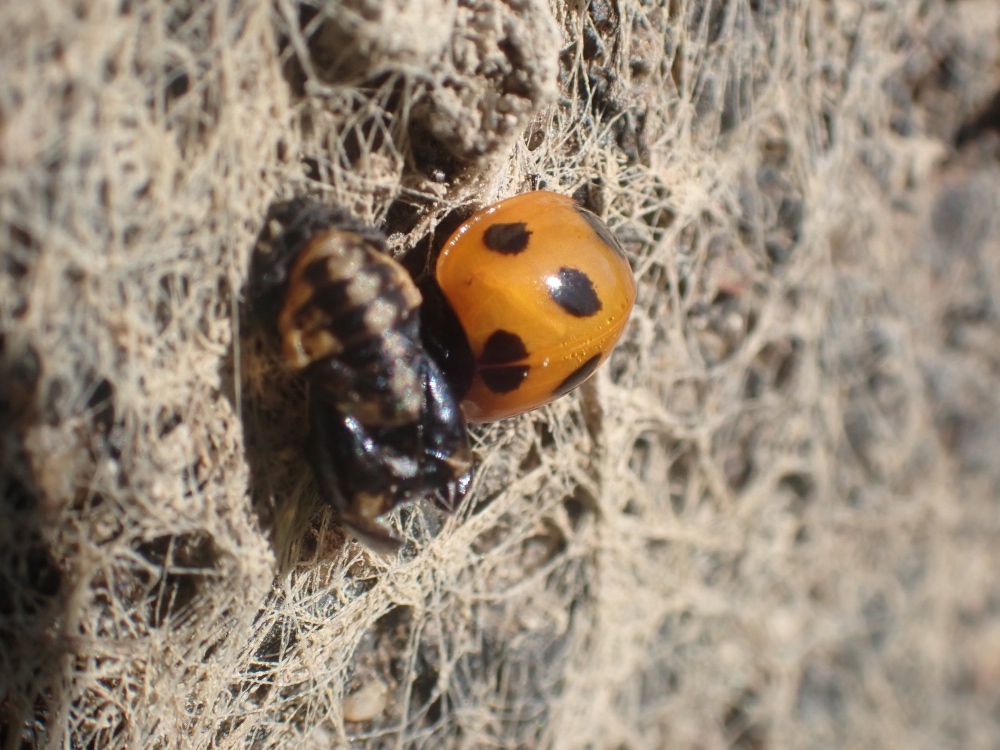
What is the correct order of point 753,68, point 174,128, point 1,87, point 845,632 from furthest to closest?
1. point 845,632
2. point 753,68
3. point 174,128
4. point 1,87

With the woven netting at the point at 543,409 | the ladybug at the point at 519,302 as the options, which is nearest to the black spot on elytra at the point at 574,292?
the ladybug at the point at 519,302

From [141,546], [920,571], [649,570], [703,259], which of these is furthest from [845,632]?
[141,546]

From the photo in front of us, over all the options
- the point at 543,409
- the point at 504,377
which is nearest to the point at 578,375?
the point at 504,377

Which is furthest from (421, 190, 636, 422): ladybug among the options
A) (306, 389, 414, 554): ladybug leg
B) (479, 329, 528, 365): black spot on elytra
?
(306, 389, 414, 554): ladybug leg

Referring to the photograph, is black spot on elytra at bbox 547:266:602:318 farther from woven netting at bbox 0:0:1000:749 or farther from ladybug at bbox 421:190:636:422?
woven netting at bbox 0:0:1000:749

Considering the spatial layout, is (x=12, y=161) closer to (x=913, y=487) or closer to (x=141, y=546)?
(x=141, y=546)

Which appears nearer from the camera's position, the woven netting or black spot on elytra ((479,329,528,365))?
the woven netting
